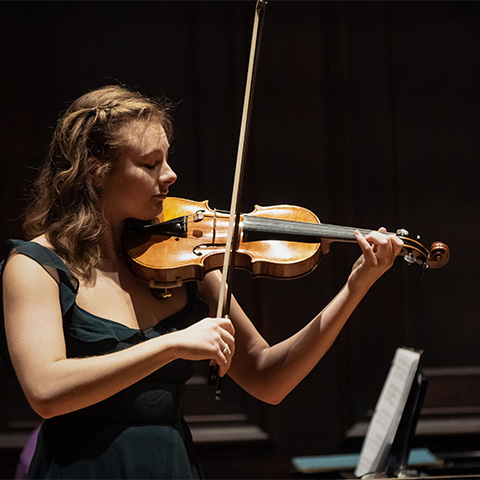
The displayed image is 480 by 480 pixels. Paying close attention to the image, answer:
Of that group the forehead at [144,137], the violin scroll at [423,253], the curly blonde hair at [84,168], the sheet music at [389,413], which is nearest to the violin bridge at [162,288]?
the curly blonde hair at [84,168]

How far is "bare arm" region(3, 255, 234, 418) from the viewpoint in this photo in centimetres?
119

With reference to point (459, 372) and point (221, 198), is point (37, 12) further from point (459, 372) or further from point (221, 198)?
point (459, 372)

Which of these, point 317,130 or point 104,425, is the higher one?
point 317,130

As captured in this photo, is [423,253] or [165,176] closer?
[165,176]

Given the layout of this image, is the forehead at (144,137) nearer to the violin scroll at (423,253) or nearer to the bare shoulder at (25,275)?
the bare shoulder at (25,275)

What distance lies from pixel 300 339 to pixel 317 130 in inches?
49.5

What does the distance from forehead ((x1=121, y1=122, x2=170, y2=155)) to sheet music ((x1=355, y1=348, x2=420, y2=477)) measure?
0.79 m

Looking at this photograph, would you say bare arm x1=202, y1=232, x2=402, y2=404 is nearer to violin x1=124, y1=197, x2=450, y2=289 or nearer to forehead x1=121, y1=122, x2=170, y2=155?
violin x1=124, y1=197, x2=450, y2=289

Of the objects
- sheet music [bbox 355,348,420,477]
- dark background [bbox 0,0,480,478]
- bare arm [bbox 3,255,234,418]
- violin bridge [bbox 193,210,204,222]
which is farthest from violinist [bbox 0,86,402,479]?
dark background [bbox 0,0,480,478]

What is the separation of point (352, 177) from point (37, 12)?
117cm

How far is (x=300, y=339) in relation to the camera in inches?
58.5

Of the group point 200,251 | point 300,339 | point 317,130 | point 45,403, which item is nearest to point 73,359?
point 45,403

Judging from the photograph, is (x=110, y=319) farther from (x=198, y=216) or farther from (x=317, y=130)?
(x=317, y=130)

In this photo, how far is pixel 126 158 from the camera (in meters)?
1.39
